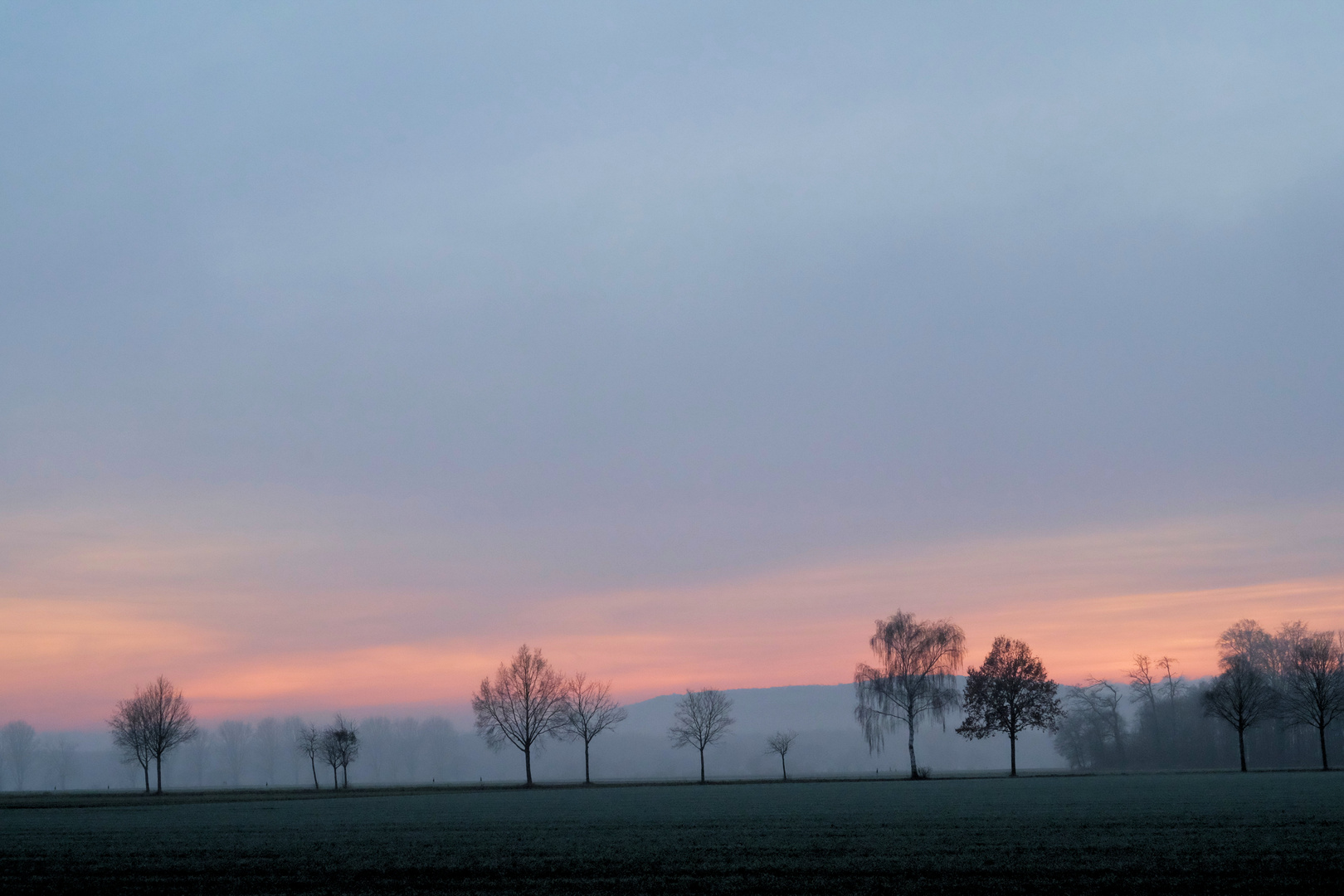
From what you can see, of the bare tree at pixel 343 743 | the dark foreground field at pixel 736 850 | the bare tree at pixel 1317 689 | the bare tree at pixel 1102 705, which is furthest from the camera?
the bare tree at pixel 1102 705

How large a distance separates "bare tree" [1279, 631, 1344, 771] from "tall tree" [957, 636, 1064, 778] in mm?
22549

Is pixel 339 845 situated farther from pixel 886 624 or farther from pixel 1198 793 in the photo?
pixel 886 624

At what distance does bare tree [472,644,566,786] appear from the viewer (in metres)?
108

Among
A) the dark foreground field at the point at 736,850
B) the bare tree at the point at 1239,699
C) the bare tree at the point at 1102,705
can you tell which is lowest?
the bare tree at the point at 1102,705

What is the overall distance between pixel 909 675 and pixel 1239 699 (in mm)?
31241

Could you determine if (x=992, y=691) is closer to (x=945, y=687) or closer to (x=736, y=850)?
(x=945, y=687)

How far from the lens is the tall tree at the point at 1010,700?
3578 inches

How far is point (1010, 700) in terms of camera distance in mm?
90938

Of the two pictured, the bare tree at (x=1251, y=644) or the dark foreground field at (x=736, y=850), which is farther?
the bare tree at (x=1251, y=644)

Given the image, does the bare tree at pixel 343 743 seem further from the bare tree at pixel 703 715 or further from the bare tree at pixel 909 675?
the bare tree at pixel 909 675

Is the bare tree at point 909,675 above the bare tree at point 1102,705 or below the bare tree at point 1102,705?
above

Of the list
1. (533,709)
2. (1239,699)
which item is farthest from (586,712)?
(1239,699)

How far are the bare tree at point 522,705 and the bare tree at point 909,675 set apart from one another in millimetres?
36605

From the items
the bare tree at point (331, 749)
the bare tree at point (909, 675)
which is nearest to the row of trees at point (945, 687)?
the bare tree at point (909, 675)
